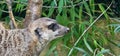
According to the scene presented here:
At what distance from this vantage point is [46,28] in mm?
2689

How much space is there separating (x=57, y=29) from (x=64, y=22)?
0.61 metres

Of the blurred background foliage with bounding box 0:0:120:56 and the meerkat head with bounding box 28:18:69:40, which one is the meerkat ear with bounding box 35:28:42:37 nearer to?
the meerkat head with bounding box 28:18:69:40

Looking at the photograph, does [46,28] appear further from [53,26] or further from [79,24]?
[79,24]

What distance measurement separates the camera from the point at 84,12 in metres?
3.62

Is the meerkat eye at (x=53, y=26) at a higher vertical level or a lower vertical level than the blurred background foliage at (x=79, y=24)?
higher

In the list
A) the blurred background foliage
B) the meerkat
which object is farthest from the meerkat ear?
the blurred background foliage

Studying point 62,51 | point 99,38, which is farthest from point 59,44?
point 99,38

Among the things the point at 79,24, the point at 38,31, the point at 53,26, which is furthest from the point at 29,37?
the point at 79,24

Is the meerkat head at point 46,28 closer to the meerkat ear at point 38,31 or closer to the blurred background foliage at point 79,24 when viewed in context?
the meerkat ear at point 38,31

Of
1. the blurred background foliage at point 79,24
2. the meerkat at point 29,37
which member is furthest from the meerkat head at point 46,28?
the blurred background foliage at point 79,24

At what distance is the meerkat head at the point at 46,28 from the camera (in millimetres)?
2637

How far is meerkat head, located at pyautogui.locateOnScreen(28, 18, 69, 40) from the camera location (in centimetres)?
264

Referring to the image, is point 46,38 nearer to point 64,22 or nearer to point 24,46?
point 24,46

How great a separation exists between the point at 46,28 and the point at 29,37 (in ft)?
0.41
